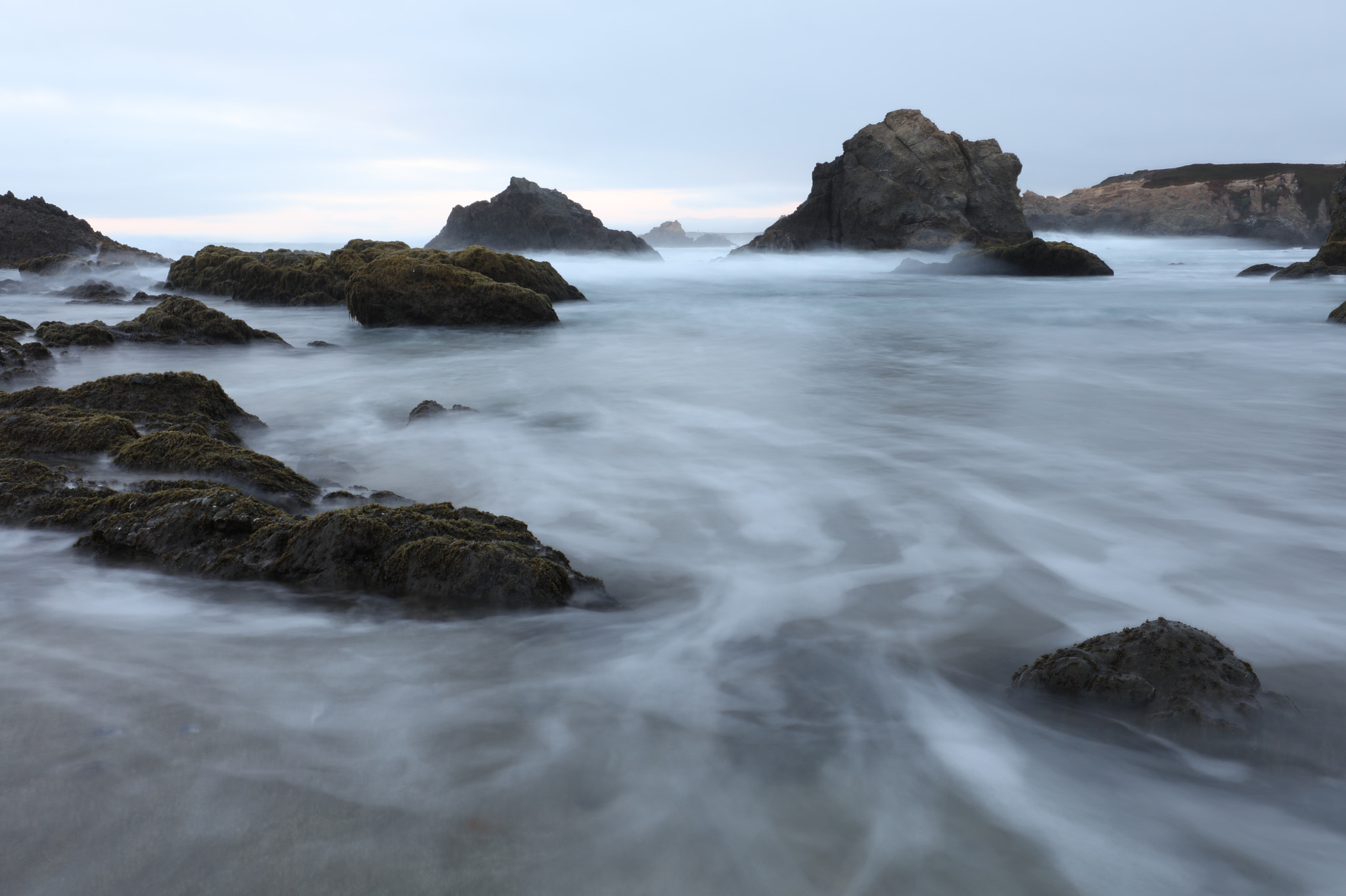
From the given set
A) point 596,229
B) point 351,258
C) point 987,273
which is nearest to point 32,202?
point 351,258

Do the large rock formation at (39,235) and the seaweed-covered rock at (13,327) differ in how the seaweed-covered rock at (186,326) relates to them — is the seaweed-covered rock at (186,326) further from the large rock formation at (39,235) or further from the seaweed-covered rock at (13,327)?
the large rock formation at (39,235)

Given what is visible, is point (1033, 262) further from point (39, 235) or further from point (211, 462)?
point (39, 235)

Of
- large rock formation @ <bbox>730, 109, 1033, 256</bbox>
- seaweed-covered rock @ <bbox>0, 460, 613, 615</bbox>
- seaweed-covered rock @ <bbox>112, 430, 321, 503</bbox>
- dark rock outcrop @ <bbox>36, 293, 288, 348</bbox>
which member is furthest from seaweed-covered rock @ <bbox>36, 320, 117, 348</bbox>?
large rock formation @ <bbox>730, 109, 1033, 256</bbox>

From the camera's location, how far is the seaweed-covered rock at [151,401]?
4836 millimetres

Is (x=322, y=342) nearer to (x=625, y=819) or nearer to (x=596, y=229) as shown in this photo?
(x=625, y=819)

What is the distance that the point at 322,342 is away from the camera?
10.6 meters

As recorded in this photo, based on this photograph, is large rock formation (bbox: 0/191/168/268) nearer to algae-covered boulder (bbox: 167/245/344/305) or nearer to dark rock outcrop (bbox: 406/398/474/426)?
algae-covered boulder (bbox: 167/245/344/305)

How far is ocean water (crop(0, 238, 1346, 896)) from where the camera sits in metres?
1.85

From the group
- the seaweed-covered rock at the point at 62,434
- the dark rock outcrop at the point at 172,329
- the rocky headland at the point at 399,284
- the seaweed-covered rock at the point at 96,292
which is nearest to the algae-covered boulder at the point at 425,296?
the rocky headland at the point at 399,284

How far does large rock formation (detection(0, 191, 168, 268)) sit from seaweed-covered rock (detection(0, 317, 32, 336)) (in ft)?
60.4

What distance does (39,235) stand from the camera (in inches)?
1027

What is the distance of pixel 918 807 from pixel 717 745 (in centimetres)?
57

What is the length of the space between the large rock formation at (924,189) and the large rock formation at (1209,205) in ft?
78.5

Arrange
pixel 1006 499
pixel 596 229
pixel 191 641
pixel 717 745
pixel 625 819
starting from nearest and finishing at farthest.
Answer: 1. pixel 625 819
2. pixel 717 745
3. pixel 191 641
4. pixel 1006 499
5. pixel 596 229
